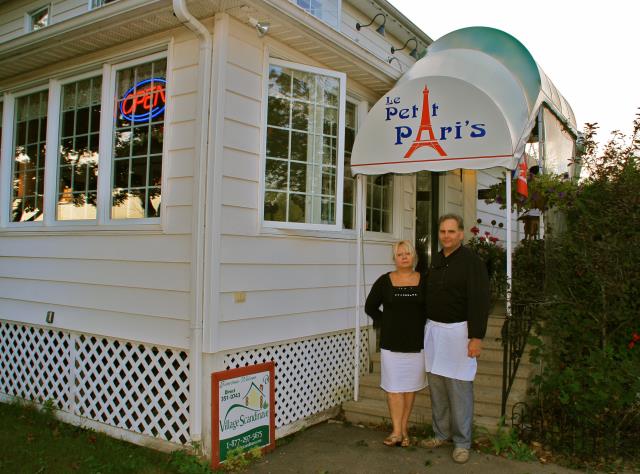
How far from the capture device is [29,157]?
648cm

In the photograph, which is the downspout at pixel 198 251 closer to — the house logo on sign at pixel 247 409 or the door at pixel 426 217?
the house logo on sign at pixel 247 409

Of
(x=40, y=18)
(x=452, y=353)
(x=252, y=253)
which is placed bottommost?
(x=452, y=353)

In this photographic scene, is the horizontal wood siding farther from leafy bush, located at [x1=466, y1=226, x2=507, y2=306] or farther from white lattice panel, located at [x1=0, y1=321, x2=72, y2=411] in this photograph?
white lattice panel, located at [x1=0, y1=321, x2=72, y2=411]

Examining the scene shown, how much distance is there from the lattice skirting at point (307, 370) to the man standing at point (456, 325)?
1.39 m

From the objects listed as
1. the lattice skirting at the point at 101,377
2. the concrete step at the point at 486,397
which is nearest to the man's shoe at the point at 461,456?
the concrete step at the point at 486,397

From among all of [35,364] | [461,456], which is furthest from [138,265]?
[461,456]

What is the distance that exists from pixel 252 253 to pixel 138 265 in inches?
43.9

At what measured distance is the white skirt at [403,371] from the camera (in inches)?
183

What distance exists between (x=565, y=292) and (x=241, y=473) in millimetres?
3310

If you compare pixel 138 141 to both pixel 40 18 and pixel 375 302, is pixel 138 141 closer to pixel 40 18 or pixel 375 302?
pixel 375 302

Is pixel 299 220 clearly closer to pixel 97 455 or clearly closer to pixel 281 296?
pixel 281 296

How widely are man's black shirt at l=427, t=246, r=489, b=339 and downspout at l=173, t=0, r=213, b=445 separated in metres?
1.91

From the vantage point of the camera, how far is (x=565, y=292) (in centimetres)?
511

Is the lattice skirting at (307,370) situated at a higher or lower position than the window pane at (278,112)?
lower
